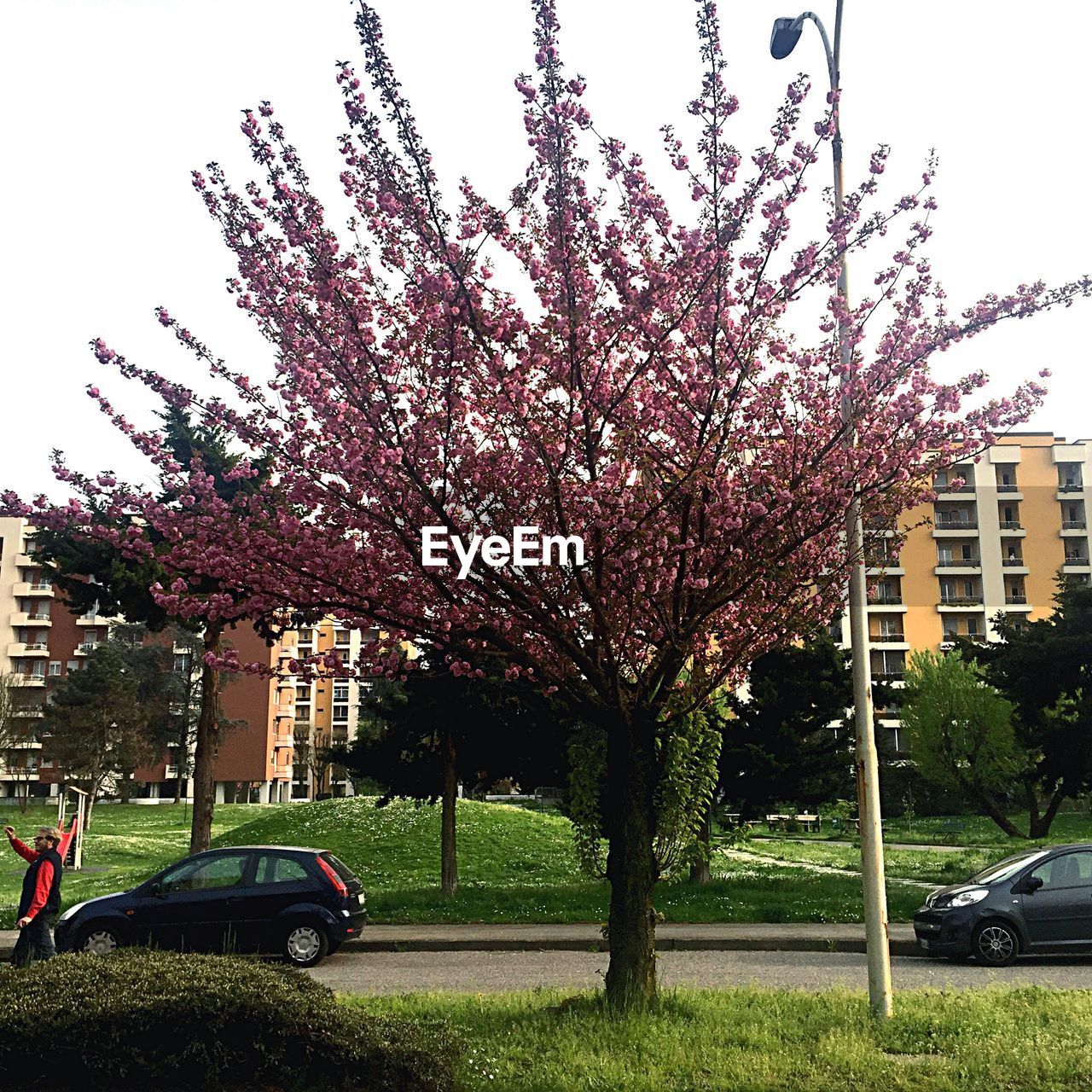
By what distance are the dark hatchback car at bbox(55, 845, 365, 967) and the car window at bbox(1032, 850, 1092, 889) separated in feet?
28.9

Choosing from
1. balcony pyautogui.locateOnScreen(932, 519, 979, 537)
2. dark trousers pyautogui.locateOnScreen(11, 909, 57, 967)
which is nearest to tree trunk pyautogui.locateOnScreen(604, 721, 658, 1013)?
dark trousers pyautogui.locateOnScreen(11, 909, 57, 967)

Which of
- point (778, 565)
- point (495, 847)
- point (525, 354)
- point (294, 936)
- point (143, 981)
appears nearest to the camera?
point (143, 981)

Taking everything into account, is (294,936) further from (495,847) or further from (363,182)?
(495,847)

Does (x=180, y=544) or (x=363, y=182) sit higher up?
(x=363, y=182)

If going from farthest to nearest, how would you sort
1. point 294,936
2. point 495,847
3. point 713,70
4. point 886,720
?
point 886,720, point 495,847, point 294,936, point 713,70

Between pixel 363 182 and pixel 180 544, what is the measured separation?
3.29 meters

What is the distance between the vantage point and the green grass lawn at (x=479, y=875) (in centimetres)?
1722

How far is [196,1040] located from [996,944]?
412 inches

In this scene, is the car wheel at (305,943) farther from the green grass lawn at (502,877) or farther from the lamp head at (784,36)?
the lamp head at (784,36)

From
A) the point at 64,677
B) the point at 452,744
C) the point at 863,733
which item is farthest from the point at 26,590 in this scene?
the point at 863,733

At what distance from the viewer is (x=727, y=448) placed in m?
8.19

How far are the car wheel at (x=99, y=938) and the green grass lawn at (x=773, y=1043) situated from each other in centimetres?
581

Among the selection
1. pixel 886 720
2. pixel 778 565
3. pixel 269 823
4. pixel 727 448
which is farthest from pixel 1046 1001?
pixel 886 720

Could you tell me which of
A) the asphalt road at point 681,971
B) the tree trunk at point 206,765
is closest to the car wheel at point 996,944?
the asphalt road at point 681,971
